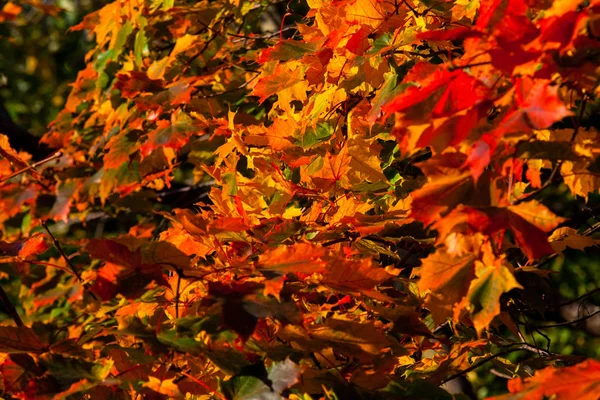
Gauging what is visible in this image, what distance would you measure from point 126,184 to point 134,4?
21.4 inches

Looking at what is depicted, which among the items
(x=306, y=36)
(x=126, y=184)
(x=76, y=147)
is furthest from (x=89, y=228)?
(x=306, y=36)

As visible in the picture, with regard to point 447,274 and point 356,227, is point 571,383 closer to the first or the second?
point 447,274

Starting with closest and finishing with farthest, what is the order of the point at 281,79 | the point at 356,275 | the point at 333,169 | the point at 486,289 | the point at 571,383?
the point at 571,383 → the point at 486,289 → the point at 356,275 → the point at 333,169 → the point at 281,79

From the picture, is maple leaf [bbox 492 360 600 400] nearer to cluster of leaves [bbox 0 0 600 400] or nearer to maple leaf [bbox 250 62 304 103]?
cluster of leaves [bbox 0 0 600 400]

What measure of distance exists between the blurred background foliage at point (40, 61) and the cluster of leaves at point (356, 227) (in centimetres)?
339

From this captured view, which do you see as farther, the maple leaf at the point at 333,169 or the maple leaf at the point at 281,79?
the maple leaf at the point at 281,79

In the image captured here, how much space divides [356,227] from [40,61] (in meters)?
4.72

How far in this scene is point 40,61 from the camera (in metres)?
5.54

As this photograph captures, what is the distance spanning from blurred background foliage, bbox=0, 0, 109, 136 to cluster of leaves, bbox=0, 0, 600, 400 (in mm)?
3387

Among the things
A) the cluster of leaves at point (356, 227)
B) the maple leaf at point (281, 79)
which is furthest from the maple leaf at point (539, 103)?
the maple leaf at point (281, 79)

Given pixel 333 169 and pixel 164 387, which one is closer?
pixel 164 387

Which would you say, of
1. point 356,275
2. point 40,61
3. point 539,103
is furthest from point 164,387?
point 40,61

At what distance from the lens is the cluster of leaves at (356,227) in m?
0.95

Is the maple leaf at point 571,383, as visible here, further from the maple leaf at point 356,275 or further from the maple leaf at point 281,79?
the maple leaf at point 281,79
